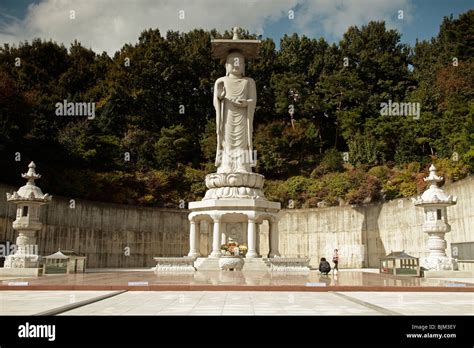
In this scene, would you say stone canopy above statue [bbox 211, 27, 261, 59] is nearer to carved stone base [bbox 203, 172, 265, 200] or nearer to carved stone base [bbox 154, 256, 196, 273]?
carved stone base [bbox 203, 172, 265, 200]

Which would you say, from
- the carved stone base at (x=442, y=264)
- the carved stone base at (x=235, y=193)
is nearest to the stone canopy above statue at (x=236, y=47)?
the carved stone base at (x=235, y=193)

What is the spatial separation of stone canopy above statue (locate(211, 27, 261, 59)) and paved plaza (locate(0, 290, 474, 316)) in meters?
16.4

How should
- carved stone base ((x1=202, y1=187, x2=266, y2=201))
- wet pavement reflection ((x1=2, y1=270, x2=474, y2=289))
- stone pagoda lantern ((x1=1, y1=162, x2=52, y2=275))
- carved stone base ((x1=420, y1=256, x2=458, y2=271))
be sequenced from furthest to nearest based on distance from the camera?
1. carved stone base ((x1=202, y1=187, x2=266, y2=201))
2. stone pagoda lantern ((x1=1, y1=162, x2=52, y2=275))
3. carved stone base ((x1=420, y1=256, x2=458, y2=271))
4. wet pavement reflection ((x1=2, y1=270, x2=474, y2=289))

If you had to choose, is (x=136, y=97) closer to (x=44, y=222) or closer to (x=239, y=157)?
(x=44, y=222)

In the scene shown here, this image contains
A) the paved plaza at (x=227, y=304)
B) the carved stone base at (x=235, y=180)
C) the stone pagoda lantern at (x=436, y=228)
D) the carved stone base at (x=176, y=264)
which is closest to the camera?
the paved plaza at (x=227, y=304)

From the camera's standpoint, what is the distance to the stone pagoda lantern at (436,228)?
2038 centimetres

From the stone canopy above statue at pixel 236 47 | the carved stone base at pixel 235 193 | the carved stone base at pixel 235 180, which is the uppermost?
the stone canopy above statue at pixel 236 47

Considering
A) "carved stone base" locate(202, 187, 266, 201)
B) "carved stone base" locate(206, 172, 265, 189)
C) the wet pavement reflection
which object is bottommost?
the wet pavement reflection

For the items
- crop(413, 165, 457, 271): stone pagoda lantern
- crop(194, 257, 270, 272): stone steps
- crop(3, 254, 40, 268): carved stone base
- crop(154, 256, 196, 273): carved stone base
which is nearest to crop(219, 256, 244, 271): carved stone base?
crop(194, 257, 270, 272): stone steps

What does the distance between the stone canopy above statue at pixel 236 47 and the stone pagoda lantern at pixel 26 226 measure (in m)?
11.8

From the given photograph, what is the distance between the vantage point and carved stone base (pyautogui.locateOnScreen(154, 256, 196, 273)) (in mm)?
21391

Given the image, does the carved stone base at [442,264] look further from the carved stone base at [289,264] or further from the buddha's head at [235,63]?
the buddha's head at [235,63]

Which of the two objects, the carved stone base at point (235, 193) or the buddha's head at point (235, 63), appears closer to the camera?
the carved stone base at point (235, 193)
